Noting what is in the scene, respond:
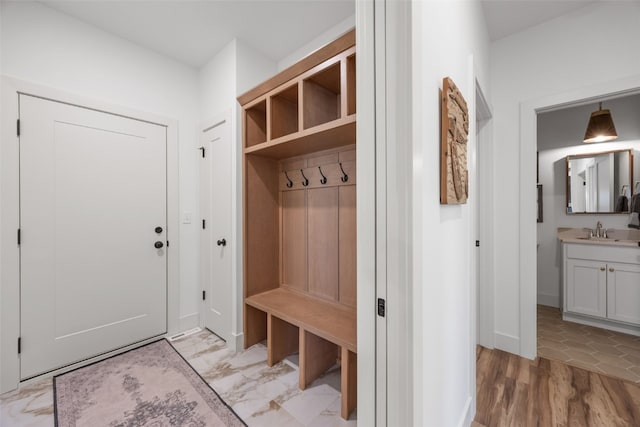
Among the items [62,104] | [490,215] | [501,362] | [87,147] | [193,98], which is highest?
[193,98]

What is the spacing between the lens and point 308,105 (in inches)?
73.4

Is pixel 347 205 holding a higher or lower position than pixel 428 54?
lower

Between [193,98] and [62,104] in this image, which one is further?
[193,98]

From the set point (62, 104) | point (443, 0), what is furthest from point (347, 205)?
point (62, 104)

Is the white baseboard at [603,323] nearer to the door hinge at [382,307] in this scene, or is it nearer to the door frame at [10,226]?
the door hinge at [382,307]

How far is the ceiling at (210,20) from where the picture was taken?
193 centimetres

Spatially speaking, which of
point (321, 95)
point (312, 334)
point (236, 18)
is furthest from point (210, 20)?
point (312, 334)

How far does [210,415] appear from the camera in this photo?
1.54 m

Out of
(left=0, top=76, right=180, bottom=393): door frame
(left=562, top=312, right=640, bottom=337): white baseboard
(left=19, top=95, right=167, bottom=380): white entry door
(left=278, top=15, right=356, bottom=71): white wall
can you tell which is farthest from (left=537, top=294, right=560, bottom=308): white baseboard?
(left=0, top=76, right=180, bottom=393): door frame

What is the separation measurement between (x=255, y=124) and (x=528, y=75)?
228 centimetres

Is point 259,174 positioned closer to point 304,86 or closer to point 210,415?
point 304,86

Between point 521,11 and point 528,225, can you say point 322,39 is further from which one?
point 528,225

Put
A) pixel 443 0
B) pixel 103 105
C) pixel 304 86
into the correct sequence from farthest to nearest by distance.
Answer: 1. pixel 103 105
2. pixel 304 86
3. pixel 443 0

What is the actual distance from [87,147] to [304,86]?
1.80 metres
